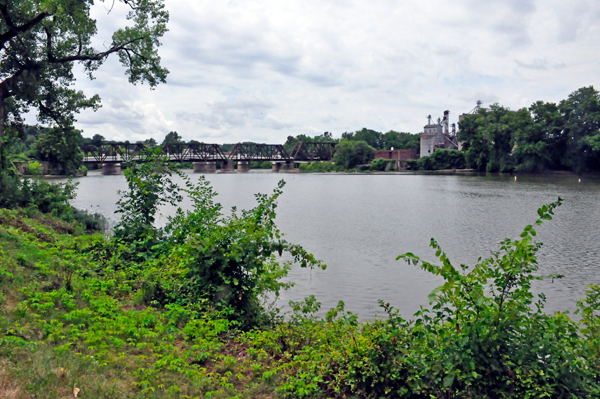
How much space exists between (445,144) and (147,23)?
138 m

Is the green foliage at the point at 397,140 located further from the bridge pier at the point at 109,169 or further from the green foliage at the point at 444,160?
the bridge pier at the point at 109,169

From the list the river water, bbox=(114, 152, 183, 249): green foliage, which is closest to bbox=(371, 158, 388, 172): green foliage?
the river water

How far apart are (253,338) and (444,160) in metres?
122

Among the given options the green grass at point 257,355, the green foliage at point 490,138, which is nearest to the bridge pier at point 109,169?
the green foliage at point 490,138

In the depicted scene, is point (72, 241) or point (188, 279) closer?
point (188, 279)

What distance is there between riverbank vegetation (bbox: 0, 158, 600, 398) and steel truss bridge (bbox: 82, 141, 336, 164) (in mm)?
104843

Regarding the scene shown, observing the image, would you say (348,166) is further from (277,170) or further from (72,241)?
(72,241)

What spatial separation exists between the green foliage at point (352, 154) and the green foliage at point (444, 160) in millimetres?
18612

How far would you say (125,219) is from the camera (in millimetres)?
13859

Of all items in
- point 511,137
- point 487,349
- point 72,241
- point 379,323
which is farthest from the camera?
point 511,137

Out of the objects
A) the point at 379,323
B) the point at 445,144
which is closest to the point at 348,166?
the point at 445,144

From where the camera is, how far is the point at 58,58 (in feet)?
65.9

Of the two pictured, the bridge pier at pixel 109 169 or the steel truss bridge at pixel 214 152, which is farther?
the steel truss bridge at pixel 214 152

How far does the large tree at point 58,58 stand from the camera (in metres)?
17.9
